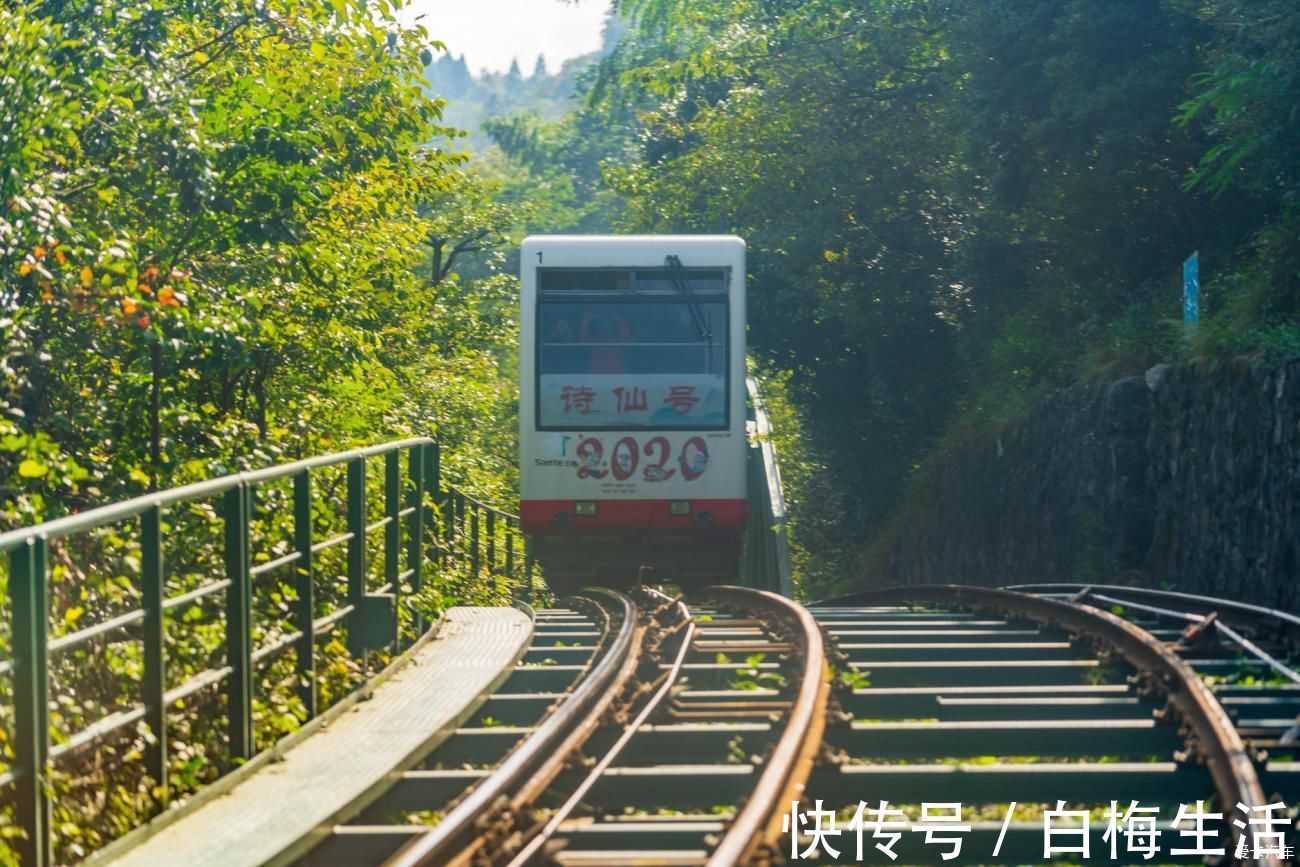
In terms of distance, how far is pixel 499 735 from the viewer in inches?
285

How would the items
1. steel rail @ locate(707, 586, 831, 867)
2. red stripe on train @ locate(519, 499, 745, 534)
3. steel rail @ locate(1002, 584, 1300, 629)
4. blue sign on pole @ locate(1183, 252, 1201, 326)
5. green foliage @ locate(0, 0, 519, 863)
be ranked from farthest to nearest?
red stripe on train @ locate(519, 499, 745, 534) < blue sign on pole @ locate(1183, 252, 1201, 326) < steel rail @ locate(1002, 584, 1300, 629) < green foliage @ locate(0, 0, 519, 863) < steel rail @ locate(707, 586, 831, 867)

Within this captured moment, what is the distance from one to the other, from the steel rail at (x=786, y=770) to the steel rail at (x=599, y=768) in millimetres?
564

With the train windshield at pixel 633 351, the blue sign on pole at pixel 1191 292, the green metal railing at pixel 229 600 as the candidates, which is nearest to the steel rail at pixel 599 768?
the green metal railing at pixel 229 600

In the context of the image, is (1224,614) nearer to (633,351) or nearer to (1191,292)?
(1191,292)

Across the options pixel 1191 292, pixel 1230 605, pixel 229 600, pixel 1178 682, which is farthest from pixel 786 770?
pixel 1191 292

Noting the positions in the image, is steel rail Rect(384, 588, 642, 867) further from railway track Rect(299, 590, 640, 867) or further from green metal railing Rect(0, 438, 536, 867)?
green metal railing Rect(0, 438, 536, 867)

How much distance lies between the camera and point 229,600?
6473 millimetres

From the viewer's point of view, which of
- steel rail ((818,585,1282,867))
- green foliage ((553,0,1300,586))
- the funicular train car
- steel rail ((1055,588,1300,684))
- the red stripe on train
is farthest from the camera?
the red stripe on train

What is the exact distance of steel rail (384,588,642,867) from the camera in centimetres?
518

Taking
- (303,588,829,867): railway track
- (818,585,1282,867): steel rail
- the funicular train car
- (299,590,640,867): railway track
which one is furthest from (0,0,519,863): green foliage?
(818,585,1282,867): steel rail

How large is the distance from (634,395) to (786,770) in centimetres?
1112

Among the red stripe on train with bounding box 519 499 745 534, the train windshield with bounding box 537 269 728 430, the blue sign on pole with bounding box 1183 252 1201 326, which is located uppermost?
the blue sign on pole with bounding box 1183 252 1201 326

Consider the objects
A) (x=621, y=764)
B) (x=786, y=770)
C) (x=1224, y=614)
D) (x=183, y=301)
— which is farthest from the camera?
(x=1224, y=614)

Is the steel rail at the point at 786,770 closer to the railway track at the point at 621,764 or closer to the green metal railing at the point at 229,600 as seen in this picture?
the railway track at the point at 621,764
